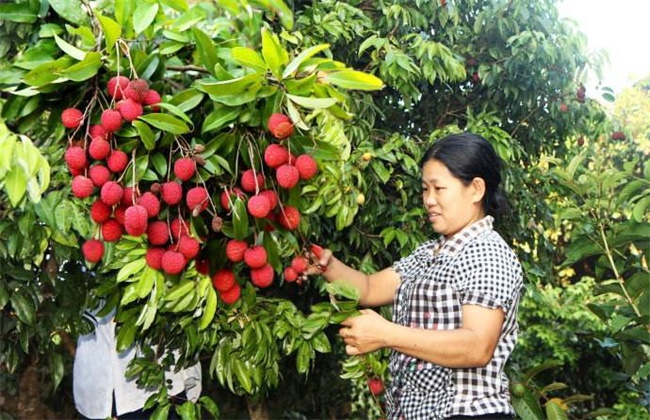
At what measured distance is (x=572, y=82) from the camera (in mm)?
2740

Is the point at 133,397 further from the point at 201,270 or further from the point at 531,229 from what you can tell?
the point at 531,229

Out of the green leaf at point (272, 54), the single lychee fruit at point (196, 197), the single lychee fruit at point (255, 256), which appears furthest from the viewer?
the single lychee fruit at point (255, 256)

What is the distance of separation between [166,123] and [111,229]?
21cm

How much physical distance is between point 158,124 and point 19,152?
0.18m

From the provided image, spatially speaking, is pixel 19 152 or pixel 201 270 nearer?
pixel 19 152

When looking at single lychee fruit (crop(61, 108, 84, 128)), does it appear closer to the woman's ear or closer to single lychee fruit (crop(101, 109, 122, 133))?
single lychee fruit (crop(101, 109, 122, 133))

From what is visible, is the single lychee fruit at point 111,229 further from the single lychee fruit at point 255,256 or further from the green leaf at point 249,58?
the green leaf at point 249,58

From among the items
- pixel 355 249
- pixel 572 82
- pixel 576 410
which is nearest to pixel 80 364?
pixel 355 249

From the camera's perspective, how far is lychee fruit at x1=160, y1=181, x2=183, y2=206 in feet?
3.53

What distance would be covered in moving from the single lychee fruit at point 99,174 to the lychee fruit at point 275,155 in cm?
23

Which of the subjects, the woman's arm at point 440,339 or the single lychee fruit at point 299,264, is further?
the single lychee fruit at point 299,264

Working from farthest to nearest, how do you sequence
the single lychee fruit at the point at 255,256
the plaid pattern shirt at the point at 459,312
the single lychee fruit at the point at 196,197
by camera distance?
1. the plaid pattern shirt at the point at 459,312
2. the single lychee fruit at the point at 255,256
3. the single lychee fruit at the point at 196,197

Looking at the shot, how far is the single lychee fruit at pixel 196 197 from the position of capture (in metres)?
1.07

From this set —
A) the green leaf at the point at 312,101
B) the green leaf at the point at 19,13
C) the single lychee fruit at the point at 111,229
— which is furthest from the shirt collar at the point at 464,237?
the green leaf at the point at 19,13
